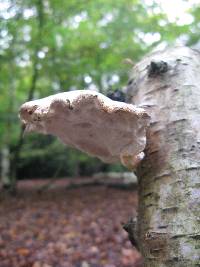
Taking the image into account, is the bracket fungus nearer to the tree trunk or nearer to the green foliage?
the tree trunk

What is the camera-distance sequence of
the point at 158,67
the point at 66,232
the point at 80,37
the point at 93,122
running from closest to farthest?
1. the point at 93,122
2. the point at 158,67
3. the point at 66,232
4. the point at 80,37

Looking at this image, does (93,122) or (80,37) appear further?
(80,37)

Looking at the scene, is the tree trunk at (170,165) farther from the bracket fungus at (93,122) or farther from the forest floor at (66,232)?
the forest floor at (66,232)

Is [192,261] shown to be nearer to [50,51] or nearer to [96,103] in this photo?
[96,103]

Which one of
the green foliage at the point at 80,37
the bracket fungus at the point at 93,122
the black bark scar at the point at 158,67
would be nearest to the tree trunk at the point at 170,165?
the black bark scar at the point at 158,67

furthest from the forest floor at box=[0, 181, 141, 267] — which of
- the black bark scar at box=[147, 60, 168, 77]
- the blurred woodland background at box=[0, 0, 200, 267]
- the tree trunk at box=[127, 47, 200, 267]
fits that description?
the black bark scar at box=[147, 60, 168, 77]

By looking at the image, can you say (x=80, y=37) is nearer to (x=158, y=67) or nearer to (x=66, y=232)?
(x=66, y=232)

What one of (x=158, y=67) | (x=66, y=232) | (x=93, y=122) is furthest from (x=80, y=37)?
(x=93, y=122)
